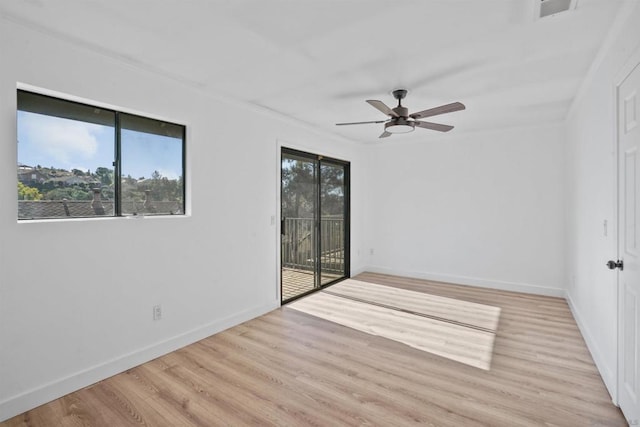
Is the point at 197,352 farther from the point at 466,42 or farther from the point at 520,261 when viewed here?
the point at 520,261

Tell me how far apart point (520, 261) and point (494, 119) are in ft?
6.81

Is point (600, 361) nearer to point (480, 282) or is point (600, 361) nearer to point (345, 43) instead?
→ point (480, 282)

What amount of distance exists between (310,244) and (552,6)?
370cm

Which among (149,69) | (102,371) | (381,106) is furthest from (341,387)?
(149,69)

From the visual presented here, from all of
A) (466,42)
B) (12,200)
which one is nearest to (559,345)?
(466,42)

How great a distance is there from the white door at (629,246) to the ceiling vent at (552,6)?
493mm

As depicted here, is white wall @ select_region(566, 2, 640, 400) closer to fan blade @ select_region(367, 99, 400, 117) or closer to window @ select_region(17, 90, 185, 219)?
fan blade @ select_region(367, 99, 400, 117)

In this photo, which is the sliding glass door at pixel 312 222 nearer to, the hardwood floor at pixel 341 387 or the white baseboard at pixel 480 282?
the white baseboard at pixel 480 282

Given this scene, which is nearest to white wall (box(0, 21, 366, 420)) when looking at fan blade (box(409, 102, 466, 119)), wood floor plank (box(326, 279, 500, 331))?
wood floor plank (box(326, 279, 500, 331))

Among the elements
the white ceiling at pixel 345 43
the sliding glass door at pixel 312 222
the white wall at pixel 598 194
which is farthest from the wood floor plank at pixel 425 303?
the white ceiling at pixel 345 43

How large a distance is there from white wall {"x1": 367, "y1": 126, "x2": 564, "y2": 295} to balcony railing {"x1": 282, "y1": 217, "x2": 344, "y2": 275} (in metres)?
0.92

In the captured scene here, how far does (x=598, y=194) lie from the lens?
2.59m

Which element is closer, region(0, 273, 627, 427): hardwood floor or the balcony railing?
region(0, 273, 627, 427): hardwood floor

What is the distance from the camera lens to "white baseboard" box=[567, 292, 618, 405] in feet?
7.04
